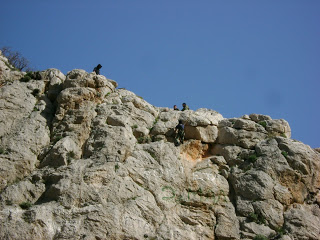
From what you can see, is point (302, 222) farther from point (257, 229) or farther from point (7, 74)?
point (7, 74)

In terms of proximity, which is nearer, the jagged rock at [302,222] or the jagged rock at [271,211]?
the jagged rock at [302,222]

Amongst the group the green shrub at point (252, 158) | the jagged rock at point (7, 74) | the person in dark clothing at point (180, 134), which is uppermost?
the jagged rock at point (7, 74)

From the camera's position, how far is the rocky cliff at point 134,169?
63.0 feet

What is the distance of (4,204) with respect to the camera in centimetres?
1898

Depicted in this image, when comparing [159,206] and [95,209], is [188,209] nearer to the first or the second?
[159,206]

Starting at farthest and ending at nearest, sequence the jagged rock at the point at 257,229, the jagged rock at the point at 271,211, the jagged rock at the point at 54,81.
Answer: the jagged rock at the point at 54,81, the jagged rock at the point at 271,211, the jagged rock at the point at 257,229

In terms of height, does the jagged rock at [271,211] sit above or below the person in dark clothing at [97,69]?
below

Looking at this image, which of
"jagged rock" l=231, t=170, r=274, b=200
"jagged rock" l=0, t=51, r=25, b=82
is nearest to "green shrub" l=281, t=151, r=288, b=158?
"jagged rock" l=231, t=170, r=274, b=200

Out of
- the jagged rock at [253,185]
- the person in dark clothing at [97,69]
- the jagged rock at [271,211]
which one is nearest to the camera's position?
the jagged rock at [271,211]

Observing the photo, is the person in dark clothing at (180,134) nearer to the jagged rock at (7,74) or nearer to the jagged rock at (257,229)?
the jagged rock at (257,229)

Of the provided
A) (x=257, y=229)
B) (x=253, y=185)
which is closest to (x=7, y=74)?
(x=253, y=185)

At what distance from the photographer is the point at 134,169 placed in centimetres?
2164

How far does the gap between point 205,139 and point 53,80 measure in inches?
453

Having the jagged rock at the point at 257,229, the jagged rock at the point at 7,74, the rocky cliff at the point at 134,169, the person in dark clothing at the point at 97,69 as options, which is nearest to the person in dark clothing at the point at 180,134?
the rocky cliff at the point at 134,169
